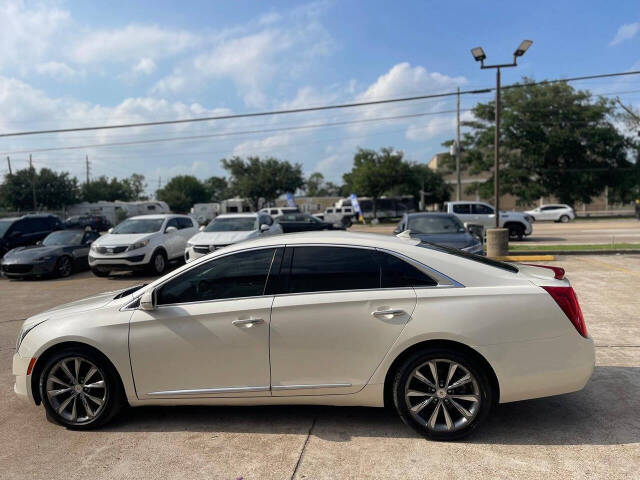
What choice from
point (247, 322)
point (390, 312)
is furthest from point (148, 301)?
point (390, 312)

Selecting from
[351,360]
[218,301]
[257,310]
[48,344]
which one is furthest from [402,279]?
[48,344]

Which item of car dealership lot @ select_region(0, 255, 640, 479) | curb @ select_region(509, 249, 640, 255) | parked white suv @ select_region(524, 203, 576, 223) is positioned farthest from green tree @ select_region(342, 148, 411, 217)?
car dealership lot @ select_region(0, 255, 640, 479)

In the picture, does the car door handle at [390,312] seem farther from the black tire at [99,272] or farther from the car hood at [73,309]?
the black tire at [99,272]

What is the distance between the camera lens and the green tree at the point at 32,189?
191 feet

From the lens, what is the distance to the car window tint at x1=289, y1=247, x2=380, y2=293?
3846 mm

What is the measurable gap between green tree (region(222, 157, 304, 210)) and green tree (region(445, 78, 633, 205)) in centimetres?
2449

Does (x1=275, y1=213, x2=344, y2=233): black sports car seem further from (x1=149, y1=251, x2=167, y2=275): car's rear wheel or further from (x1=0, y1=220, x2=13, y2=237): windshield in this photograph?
(x1=0, y1=220, x2=13, y2=237): windshield

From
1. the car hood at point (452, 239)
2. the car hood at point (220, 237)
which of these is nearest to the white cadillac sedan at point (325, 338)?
the car hood at point (452, 239)

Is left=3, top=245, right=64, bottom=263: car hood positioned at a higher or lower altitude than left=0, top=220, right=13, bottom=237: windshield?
lower

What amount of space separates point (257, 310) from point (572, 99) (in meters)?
50.4

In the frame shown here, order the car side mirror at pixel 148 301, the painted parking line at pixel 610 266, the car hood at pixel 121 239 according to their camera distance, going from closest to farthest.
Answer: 1. the car side mirror at pixel 148 301
2. the painted parking line at pixel 610 266
3. the car hood at pixel 121 239

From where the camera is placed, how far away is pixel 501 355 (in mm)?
3578

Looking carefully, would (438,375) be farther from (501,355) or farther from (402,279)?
(402,279)

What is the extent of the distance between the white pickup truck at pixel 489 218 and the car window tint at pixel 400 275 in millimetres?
18567
